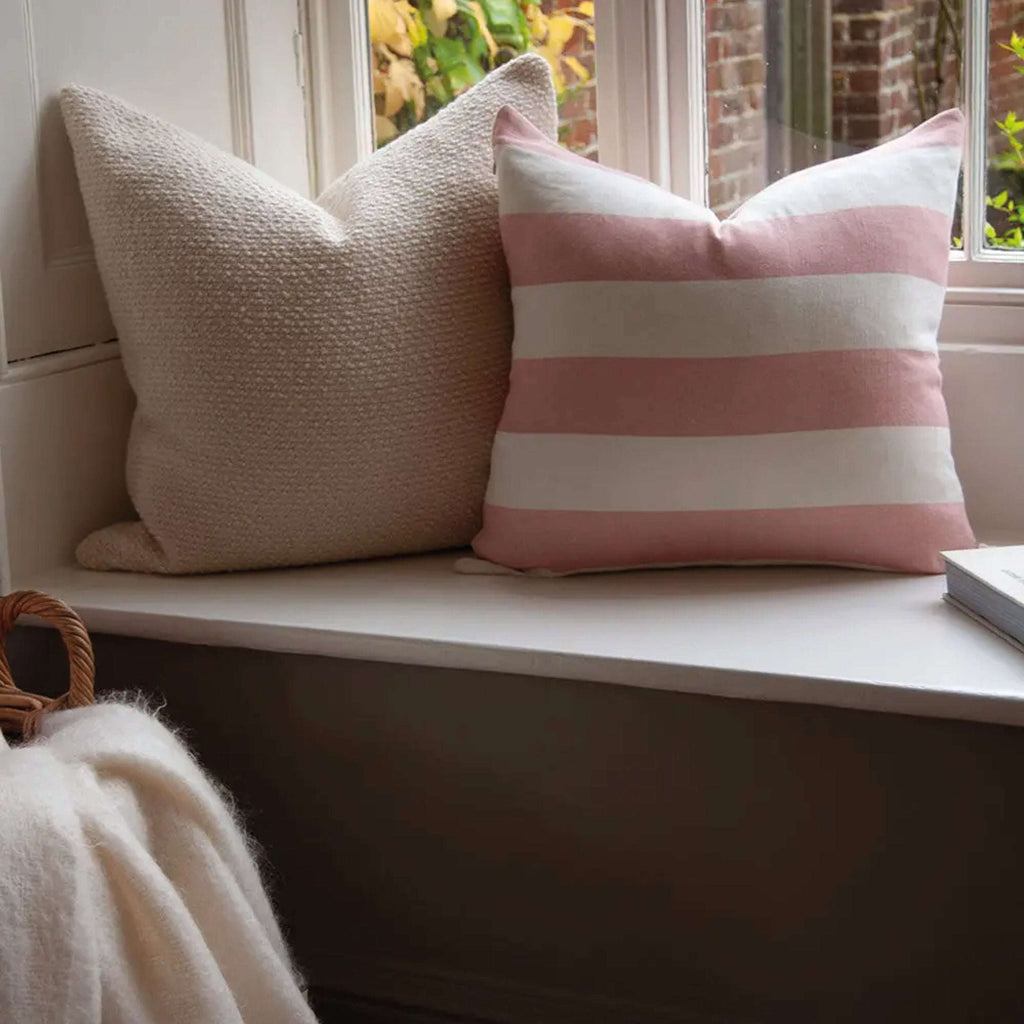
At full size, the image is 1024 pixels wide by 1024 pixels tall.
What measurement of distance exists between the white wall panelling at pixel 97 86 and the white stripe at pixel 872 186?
0.69 meters

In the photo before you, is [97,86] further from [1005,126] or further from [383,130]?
[1005,126]

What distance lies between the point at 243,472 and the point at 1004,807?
833 mm

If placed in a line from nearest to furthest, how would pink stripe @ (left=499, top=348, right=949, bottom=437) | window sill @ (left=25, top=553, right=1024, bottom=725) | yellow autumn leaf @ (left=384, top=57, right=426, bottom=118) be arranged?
window sill @ (left=25, top=553, right=1024, bottom=725)
pink stripe @ (left=499, top=348, right=949, bottom=437)
yellow autumn leaf @ (left=384, top=57, right=426, bottom=118)

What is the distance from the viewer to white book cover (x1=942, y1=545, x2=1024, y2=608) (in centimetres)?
141

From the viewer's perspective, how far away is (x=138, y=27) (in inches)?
72.6

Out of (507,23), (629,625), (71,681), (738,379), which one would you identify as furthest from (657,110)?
(71,681)

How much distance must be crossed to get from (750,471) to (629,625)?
202 millimetres

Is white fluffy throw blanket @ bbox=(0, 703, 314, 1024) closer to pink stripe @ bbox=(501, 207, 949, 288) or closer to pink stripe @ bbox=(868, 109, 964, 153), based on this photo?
pink stripe @ bbox=(501, 207, 949, 288)

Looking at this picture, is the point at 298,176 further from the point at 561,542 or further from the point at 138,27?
the point at 561,542

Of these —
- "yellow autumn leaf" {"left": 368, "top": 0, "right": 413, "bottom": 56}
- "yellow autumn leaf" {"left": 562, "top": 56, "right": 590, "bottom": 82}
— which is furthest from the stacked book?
"yellow autumn leaf" {"left": 368, "top": 0, "right": 413, "bottom": 56}

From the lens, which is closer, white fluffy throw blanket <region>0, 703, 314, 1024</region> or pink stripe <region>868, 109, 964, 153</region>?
white fluffy throw blanket <region>0, 703, 314, 1024</region>

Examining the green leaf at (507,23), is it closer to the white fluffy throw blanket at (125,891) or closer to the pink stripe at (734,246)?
the pink stripe at (734,246)

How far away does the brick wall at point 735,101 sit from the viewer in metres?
1.86

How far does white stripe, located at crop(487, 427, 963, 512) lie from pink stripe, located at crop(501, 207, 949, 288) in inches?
6.5
